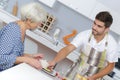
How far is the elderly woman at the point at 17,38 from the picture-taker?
6.11 ft

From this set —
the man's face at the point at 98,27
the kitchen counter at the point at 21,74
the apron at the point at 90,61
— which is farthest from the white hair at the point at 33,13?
the apron at the point at 90,61

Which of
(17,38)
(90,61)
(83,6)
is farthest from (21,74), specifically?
(83,6)

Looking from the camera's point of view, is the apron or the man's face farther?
the apron

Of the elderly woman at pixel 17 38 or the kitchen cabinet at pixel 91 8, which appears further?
the kitchen cabinet at pixel 91 8

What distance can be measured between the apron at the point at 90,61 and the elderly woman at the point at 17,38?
2.83 ft

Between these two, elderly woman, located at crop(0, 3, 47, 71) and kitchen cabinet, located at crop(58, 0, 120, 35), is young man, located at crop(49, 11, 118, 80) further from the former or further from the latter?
kitchen cabinet, located at crop(58, 0, 120, 35)

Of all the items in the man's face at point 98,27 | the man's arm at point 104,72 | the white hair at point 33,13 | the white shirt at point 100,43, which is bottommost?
the man's arm at point 104,72

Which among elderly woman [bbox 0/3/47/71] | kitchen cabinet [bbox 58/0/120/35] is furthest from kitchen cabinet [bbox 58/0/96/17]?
elderly woman [bbox 0/3/47/71]

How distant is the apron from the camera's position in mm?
2725

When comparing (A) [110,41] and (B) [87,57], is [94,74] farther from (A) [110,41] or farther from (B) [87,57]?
(A) [110,41]

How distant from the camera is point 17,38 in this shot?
1.92m

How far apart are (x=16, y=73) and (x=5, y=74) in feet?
0.28

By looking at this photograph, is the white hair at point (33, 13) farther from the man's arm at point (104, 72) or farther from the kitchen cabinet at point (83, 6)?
the kitchen cabinet at point (83, 6)

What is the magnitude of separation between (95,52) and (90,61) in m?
0.10
